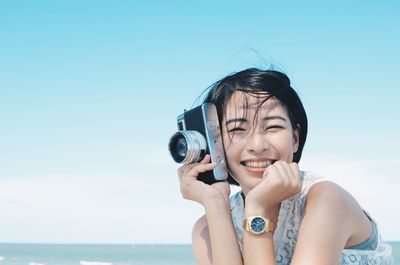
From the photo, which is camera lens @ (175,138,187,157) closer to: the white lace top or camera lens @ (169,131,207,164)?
camera lens @ (169,131,207,164)

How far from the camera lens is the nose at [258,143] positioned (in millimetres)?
2346

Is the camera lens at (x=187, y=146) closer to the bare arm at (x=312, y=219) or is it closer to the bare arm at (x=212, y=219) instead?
the bare arm at (x=212, y=219)

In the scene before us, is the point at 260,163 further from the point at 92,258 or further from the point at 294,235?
the point at 92,258

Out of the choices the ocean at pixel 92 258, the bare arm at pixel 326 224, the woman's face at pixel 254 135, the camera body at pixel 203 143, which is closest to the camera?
the bare arm at pixel 326 224

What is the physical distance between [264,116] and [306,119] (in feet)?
0.86

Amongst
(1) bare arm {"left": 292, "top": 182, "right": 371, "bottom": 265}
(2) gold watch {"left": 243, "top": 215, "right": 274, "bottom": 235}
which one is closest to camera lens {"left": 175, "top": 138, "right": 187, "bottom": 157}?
(2) gold watch {"left": 243, "top": 215, "right": 274, "bottom": 235}

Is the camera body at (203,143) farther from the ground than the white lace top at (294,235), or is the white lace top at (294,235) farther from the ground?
the camera body at (203,143)

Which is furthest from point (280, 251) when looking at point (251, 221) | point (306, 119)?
point (306, 119)

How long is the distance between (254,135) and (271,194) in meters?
0.24

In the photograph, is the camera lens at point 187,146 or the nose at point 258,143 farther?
the camera lens at point 187,146

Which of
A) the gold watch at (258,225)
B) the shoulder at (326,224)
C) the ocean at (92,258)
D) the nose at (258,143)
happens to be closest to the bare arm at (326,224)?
the shoulder at (326,224)

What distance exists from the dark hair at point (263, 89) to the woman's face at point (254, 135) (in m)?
0.03

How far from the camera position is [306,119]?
2.56 m

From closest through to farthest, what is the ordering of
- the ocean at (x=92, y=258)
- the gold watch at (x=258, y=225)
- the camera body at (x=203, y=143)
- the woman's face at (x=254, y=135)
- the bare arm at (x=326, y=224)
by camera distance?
the bare arm at (x=326, y=224) < the gold watch at (x=258, y=225) < the woman's face at (x=254, y=135) < the camera body at (x=203, y=143) < the ocean at (x=92, y=258)
